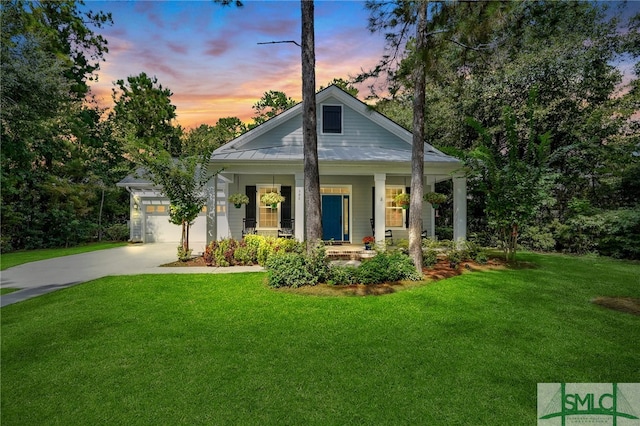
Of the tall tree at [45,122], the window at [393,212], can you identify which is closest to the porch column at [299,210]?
the window at [393,212]

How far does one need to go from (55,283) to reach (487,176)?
11504 millimetres

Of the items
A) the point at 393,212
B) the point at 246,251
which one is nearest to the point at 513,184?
the point at 393,212

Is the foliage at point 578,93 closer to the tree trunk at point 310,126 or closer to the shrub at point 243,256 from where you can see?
the tree trunk at point 310,126

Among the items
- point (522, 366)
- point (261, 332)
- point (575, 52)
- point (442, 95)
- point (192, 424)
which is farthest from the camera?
→ point (442, 95)

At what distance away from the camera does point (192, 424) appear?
240cm

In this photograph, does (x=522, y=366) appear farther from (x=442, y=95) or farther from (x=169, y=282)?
(x=442, y=95)

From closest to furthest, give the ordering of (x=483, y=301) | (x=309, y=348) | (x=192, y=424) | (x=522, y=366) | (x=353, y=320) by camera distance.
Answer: (x=192, y=424) < (x=522, y=366) < (x=309, y=348) < (x=353, y=320) < (x=483, y=301)

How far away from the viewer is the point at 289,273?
6.59 m

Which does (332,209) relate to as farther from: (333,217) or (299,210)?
(299,210)

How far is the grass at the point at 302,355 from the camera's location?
258cm

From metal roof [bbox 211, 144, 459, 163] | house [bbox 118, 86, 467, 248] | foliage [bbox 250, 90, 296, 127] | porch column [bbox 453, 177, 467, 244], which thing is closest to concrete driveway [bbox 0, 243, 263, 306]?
house [bbox 118, 86, 467, 248]

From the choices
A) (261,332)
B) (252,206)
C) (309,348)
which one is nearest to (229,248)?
(252,206)

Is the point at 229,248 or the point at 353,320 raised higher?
the point at 229,248

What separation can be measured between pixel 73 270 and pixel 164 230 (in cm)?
747
